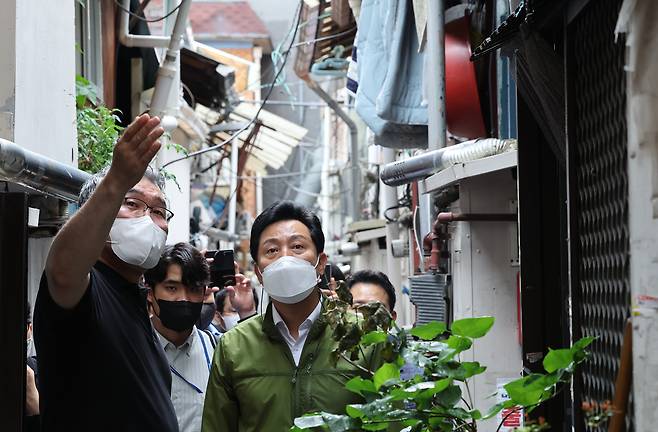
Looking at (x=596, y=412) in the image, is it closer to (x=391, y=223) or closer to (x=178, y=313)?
(x=178, y=313)

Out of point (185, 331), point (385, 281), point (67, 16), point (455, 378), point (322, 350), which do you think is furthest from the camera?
point (67, 16)

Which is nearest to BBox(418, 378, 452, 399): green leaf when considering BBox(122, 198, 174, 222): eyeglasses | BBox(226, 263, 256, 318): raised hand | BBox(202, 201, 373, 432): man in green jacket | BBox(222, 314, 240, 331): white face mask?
BBox(202, 201, 373, 432): man in green jacket

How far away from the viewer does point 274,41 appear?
4256cm

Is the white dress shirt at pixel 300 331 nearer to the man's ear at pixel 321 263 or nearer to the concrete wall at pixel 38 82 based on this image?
the man's ear at pixel 321 263

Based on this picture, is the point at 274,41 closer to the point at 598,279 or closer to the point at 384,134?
the point at 384,134

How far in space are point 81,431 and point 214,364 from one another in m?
0.91

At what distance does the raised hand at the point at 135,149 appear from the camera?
379 cm

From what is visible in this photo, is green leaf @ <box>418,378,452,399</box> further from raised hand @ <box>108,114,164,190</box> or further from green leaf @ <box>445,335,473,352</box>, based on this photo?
raised hand @ <box>108,114,164,190</box>

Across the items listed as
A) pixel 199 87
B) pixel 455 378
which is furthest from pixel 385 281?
pixel 199 87

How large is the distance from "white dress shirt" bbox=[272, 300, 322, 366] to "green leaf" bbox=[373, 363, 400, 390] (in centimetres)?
150

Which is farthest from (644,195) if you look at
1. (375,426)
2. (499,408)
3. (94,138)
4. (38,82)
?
(94,138)

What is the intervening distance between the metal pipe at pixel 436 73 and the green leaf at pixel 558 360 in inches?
236

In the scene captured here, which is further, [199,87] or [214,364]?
[199,87]

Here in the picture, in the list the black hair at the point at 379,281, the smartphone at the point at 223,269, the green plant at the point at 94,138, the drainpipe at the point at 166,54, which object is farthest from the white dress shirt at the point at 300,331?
the drainpipe at the point at 166,54
